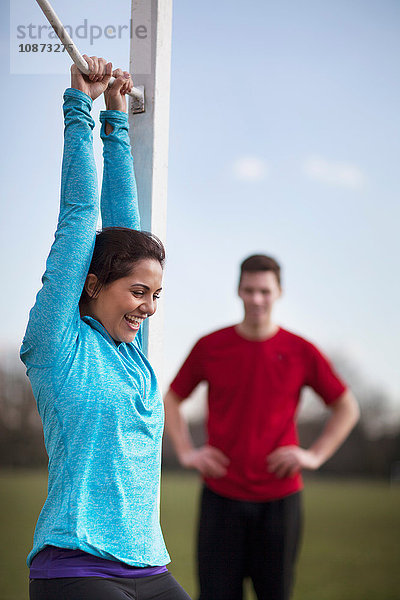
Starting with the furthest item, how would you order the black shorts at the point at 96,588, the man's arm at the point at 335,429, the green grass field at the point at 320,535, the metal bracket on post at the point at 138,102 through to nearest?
the green grass field at the point at 320,535 < the man's arm at the point at 335,429 < the metal bracket on post at the point at 138,102 < the black shorts at the point at 96,588

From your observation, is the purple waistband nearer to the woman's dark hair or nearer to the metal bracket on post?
the woman's dark hair

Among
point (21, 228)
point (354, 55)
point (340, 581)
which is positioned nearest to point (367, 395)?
point (354, 55)

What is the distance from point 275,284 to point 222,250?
3093 cm

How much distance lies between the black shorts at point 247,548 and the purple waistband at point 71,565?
1653 millimetres

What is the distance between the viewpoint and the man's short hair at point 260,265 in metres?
3.38

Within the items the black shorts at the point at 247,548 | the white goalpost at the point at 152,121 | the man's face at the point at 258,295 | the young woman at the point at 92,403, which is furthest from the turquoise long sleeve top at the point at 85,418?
the man's face at the point at 258,295

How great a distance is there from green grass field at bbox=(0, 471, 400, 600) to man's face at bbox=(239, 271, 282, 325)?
16.1 feet

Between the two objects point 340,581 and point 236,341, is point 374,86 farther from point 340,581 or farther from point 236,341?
point 236,341

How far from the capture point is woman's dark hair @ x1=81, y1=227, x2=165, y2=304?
64.0 inches

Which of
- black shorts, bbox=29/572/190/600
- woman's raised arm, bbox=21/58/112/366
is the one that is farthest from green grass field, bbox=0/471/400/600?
woman's raised arm, bbox=21/58/112/366

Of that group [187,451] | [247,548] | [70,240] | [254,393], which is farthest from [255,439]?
[70,240]

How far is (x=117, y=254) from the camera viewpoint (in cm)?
163

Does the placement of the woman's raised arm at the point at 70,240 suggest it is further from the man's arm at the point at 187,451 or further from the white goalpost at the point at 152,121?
the man's arm at the point at 187,451

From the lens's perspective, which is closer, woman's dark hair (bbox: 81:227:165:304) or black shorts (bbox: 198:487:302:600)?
woman's dark hair (bbox: 81:227:165:304)
